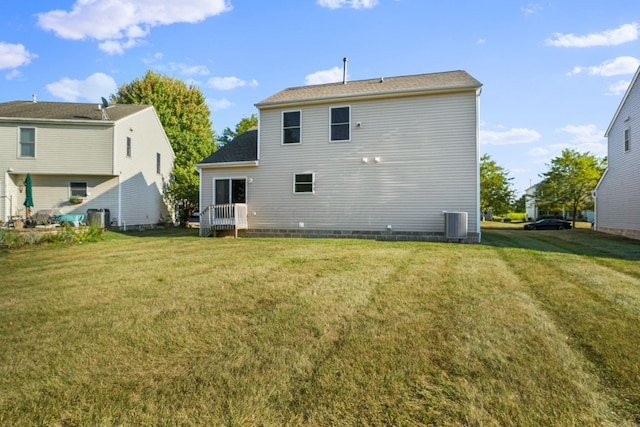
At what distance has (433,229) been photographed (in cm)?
1169

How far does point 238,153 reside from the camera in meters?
14.5

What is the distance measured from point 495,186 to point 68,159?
35.4 metres

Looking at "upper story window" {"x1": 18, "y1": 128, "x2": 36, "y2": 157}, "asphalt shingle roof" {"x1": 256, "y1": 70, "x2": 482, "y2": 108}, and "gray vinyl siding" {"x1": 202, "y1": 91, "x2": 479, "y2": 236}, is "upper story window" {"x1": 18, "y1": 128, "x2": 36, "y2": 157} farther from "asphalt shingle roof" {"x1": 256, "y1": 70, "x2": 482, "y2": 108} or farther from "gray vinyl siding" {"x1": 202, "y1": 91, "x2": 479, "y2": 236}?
"asphalt shingle roof" {"x1": 256, "y1": 70, "x2": 482, "y2": 108}

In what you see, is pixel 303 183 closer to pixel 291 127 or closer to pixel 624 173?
pixel 291 127

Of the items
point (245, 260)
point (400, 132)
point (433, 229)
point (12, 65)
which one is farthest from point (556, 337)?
point (12, 65)

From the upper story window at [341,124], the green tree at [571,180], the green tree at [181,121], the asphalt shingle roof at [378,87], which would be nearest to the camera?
the asphalt shingle roof at [378,87]

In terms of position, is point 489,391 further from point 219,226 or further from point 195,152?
point 195,152

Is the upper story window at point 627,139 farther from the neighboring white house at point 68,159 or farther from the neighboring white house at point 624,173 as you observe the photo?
the neighboring white house at point 68,159

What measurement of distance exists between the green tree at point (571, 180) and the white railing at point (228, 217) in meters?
28.8

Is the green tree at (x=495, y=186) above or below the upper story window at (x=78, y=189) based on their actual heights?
above

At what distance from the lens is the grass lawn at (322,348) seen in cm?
226

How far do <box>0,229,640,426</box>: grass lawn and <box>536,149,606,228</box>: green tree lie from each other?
28.2m

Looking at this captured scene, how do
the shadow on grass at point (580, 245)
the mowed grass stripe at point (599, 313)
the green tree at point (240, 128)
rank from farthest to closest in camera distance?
the green tree at point (240, 128)
the shadow on grass at point (580, 245)
the mowed grass stripe at point (599, 313)

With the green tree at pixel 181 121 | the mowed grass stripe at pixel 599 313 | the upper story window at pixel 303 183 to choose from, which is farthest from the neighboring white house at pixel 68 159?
the mowed grass stripe at pixel 599 313
